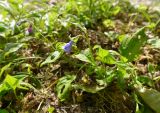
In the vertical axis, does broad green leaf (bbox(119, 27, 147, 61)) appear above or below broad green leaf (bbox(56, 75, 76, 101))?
above

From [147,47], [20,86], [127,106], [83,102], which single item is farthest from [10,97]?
[147,47]

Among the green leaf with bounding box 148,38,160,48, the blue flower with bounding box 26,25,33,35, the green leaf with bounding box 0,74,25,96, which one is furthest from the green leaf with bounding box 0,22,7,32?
the green leaf with bounding box 148,38,160,48

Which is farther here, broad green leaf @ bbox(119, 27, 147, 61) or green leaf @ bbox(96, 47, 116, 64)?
broad green leaf @ bbox(119, 27, 147, 61)

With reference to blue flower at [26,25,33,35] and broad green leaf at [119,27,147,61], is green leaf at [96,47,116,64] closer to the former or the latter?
broad green leaf at [119,27,147,61]

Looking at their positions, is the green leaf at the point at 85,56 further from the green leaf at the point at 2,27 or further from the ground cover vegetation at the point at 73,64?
the green leaf at the point at 2,27

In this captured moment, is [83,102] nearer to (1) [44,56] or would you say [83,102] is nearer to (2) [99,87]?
(2) [99,87]

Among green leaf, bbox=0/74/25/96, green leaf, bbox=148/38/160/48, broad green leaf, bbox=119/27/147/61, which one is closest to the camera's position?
green leaf, bbox=0/74/25/96

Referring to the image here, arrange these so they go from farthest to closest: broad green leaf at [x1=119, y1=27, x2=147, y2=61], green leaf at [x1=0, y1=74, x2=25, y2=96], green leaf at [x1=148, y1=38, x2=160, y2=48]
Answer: green leaf at [x1=148, y1=38, x2=160, y2=48]
broad green leaf at [x1=119, y1=27, x2=147, y2=61]
green leaf at [x1=0, y1=74, x2=25, y2=96]

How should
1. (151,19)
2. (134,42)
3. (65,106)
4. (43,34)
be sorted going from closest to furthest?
(65,106) → (134,42) → (43,34) → (151,19)
